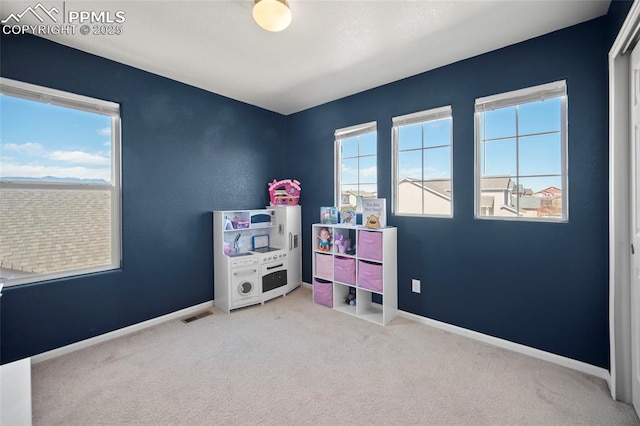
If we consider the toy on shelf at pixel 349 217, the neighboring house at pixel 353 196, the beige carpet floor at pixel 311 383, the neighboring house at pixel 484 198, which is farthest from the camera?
the neighboring house at pixel 353 196

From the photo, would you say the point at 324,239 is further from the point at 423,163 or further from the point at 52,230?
the point at 52,230

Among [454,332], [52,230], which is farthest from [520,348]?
[52,230]

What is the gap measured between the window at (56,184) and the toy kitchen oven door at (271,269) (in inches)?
59.2

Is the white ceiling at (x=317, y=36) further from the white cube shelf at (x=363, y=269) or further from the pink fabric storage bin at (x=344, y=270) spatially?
the pink fabric storage bin at (x=344, y=270)

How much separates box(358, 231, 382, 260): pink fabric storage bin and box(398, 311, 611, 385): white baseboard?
29.3 inches

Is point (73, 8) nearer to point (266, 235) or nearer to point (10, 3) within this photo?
point (10, 3)

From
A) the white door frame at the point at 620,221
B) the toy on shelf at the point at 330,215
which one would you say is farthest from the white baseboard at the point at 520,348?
the toy on shelf at the point at 330,215

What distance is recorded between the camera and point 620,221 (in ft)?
5.82

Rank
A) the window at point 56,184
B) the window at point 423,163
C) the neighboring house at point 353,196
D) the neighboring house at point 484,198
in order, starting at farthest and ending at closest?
the neighboring house at point 353,196
the window at point 423,163
the neighboring house at point 484,198
the window at point 56,184

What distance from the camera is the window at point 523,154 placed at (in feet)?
7.33

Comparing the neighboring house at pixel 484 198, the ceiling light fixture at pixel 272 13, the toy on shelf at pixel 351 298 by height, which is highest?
the ceiling light fixture at pixel 272 13

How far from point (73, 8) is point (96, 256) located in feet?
6.53

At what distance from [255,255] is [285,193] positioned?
101 centimetres

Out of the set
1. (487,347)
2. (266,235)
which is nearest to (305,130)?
(266,235)
